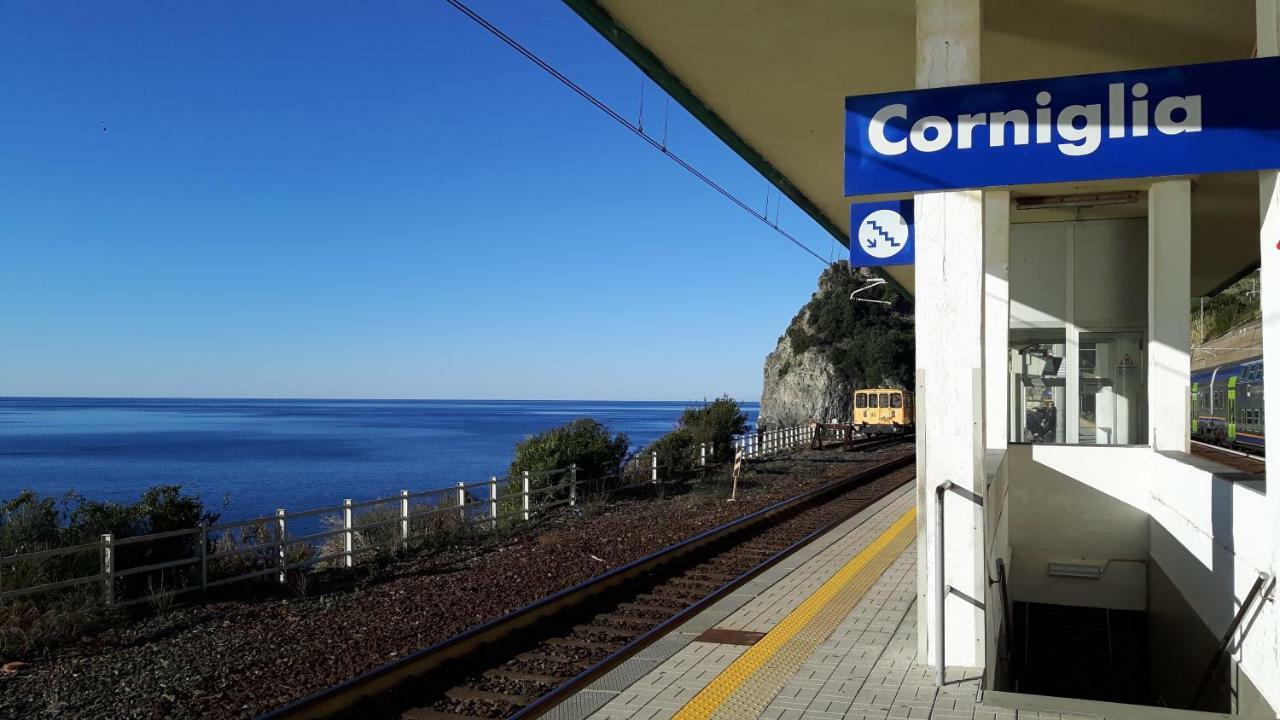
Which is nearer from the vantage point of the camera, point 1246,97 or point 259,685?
point 1246,97

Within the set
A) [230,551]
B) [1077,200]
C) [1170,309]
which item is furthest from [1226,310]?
[230,551]

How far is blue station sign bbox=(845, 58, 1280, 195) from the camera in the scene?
4707 mm

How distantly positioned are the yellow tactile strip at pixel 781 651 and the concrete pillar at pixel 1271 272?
115 inches

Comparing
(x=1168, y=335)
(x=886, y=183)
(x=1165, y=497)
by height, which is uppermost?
(x=886, y=183)

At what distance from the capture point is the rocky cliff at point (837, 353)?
71.8m

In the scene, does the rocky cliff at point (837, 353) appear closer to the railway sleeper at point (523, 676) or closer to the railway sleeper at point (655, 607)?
the railway sleeper at point (655, 607)

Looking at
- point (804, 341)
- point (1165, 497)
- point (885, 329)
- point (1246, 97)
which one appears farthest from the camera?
point (804, 341)

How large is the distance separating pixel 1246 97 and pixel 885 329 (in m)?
72.1

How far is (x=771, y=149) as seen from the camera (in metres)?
11.8

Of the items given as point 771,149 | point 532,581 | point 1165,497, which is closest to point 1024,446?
point 1165,497

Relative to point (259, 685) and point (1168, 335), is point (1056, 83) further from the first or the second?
point (259, 685)

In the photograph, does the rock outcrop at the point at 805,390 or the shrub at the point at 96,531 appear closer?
the shrub at the point at 96,531

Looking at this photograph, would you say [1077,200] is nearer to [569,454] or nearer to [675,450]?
[569,454]

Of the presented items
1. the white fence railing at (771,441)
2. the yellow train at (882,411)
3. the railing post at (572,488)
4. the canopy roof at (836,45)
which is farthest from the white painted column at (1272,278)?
the yellow train at (882,411)
